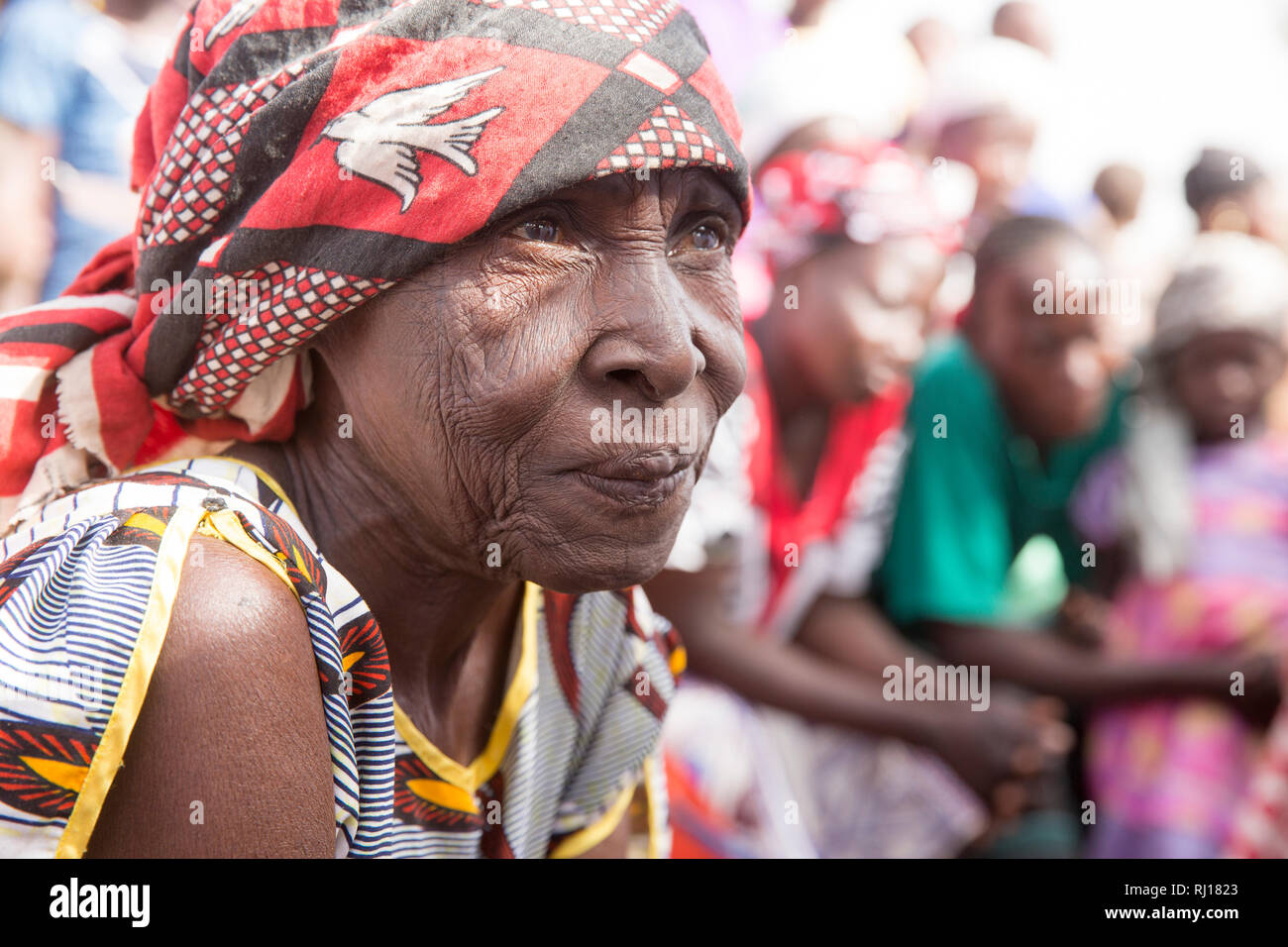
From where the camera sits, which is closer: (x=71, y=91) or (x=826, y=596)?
(x=71, y=91)

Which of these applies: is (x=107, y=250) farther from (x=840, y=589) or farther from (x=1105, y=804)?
(x=1105, y=804)

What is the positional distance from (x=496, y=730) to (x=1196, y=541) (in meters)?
3.14

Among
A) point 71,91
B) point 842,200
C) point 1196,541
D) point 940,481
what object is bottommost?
point 1196,541

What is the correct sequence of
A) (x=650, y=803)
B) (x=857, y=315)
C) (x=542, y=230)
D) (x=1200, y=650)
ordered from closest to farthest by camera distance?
(x=542, y=230) → (x=650, y=803) → (x=857, y=315) → (x=1200, y=650)

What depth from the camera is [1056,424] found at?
419cm

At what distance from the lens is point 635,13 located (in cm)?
141

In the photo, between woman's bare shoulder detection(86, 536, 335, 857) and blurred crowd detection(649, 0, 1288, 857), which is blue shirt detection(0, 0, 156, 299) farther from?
woman's bare shoulder detection(86, 536, 335, 857)

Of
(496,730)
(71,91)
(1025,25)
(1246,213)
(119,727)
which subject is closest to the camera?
(119,727)

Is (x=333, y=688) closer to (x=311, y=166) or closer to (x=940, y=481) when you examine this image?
(x=311, y=166)

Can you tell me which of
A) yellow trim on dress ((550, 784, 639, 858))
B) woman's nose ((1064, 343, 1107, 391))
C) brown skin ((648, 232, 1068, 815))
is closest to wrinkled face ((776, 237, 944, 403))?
brown skin ((648, 232, 1068, 815))

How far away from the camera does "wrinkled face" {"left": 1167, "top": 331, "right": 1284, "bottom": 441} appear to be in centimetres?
425

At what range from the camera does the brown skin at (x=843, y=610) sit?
3.40m

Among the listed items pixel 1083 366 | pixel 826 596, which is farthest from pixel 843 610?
pixel 1083 366

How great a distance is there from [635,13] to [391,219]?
1.27 feet
